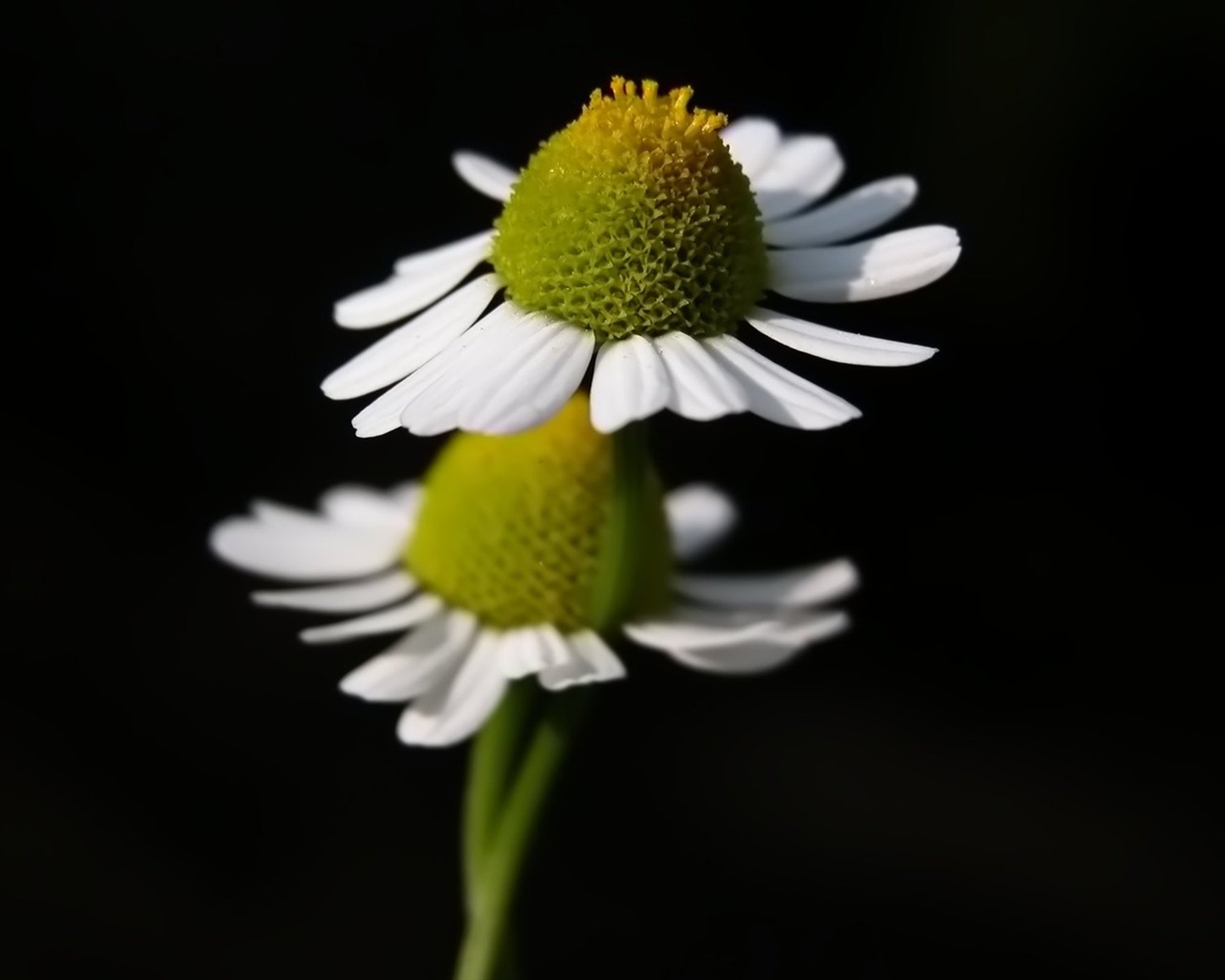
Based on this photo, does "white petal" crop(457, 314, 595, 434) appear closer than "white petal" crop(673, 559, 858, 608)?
Yes

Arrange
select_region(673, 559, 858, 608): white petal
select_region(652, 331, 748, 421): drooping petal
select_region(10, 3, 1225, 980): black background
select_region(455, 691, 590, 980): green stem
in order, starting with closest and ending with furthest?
1. select_region(652, 331, 748, 421): drooping petal
2. select_region(455, 691, 590, 980): green stem
3. select_region(673, 559, 858, 608): white petal
4. select_region(10, 3, 1225, 980): black background

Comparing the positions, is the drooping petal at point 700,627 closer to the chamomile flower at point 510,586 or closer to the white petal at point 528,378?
the chamomile flower at point 510,586

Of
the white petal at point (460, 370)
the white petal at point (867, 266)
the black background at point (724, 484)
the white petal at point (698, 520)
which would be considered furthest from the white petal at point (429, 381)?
the black background at point (724, 484)

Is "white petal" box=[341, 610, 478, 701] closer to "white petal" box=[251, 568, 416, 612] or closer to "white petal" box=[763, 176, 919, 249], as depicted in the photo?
"white petal" box=[251, 568, 416, 612]

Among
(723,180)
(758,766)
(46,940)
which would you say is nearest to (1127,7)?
(758,766)

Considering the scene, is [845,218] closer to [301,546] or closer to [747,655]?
[747,655]

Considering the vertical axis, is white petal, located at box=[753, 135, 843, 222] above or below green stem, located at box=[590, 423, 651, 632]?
above

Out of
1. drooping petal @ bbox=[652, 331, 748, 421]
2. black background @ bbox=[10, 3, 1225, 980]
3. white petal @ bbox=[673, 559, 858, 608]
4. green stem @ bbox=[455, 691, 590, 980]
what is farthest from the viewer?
black background @ bbox=[10, 3, 1225, 980]

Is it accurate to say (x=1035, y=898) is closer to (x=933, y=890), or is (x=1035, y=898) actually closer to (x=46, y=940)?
(x=933, y=890)

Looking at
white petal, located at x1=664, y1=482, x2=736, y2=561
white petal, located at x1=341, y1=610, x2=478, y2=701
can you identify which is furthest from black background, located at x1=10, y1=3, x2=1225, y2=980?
white petal, located at x1=341, y1=610, x2=478, y2=701
